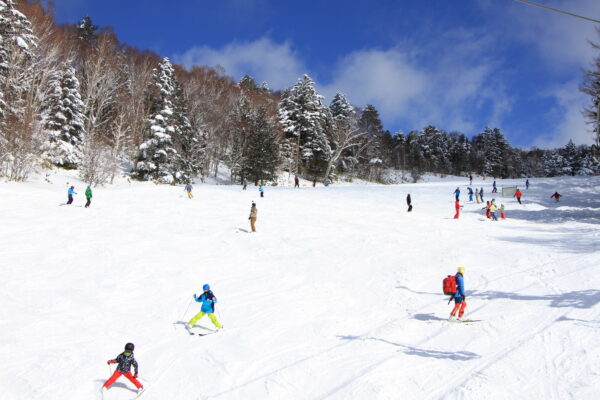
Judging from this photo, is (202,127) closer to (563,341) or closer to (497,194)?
(497,194)

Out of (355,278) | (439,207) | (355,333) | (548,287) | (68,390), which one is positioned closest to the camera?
(68,390)

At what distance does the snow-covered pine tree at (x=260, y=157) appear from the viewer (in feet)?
139

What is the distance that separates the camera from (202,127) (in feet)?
154

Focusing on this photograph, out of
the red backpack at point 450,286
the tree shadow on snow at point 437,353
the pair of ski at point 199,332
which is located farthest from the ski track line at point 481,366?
the pair of ski at point 199,332

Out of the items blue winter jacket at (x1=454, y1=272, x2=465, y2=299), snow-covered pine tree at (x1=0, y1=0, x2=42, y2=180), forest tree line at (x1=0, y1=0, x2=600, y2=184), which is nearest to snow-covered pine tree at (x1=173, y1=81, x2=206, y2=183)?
forest tree line at (x1=0, y1=0, x2=600, y2=184)

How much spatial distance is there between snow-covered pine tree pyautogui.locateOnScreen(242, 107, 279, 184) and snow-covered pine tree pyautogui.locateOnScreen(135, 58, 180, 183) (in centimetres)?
844

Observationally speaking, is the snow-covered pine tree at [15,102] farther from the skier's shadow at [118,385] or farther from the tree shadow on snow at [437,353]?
the tree shadow on snow at [437,353]

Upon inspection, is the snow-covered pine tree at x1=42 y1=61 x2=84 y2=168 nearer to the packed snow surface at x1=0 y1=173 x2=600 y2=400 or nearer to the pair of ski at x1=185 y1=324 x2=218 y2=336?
the packed snow surface at x1=0 y1=173 x2=600 y2=400

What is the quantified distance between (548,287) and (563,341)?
382 centimetres

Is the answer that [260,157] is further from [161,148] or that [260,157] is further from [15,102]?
[15,102]

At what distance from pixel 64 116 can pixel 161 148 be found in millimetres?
8856

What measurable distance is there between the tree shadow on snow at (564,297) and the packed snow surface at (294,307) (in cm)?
5

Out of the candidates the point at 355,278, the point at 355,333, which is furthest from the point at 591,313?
the point at 355,278

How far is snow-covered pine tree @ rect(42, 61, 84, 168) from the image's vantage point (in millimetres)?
32656
